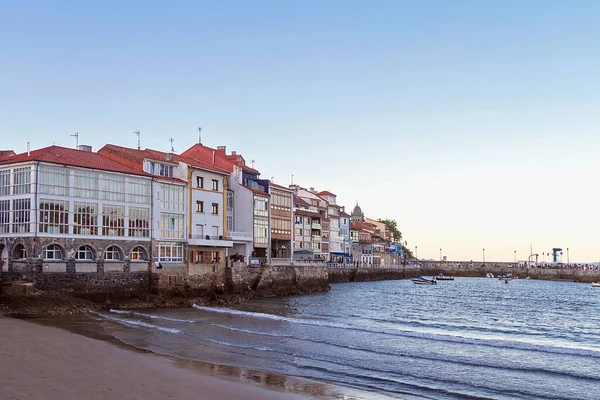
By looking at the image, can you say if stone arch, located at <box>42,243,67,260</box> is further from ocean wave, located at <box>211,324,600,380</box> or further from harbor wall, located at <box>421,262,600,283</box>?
harbor wall, located at <box>421,262,600,283</box>

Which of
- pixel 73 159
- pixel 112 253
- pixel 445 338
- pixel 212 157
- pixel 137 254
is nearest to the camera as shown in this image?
pixel 445 338

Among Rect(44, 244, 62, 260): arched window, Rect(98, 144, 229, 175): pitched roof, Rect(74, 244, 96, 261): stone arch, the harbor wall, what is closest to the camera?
Rect(44, 244, 62, 260): arched window

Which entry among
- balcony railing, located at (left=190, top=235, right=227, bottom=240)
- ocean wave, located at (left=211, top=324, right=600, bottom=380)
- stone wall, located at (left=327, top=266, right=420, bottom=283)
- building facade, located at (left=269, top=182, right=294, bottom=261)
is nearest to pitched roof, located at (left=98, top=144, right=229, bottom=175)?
balcony railing, located at (left=190, top=235, right=227, bottom=240)

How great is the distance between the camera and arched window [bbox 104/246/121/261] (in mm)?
45250

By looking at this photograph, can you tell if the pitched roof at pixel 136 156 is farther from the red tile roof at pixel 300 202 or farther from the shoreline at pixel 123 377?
the red tile roof at pixel 300 202

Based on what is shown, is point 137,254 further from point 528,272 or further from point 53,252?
point 528,272

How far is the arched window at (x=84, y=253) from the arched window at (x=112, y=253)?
4.13 ft

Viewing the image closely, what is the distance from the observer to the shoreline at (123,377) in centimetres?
1730

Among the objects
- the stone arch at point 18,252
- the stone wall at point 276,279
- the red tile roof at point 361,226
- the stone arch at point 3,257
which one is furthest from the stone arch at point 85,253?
the red tile roof at point 361,226

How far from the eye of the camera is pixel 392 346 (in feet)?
99.6

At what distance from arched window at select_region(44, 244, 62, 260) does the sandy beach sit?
51.6ft

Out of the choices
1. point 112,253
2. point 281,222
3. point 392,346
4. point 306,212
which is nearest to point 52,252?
point 112,253

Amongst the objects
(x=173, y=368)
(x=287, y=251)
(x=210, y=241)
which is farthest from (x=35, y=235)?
(x=287, y=251)

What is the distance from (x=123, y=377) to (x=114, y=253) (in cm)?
2771
